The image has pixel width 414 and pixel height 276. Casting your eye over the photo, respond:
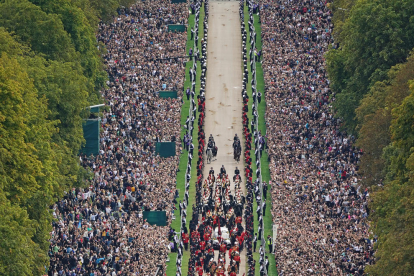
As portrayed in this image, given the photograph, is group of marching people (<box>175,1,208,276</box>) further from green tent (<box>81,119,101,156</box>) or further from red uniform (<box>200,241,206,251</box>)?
green tent (<box>81,119,101,156</box>)

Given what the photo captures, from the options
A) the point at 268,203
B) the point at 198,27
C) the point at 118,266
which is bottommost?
the point at 118,266

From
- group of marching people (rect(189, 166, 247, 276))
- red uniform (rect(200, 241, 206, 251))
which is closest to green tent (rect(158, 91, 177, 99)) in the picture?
group of marching people (rect(189, 166, 247, 276))

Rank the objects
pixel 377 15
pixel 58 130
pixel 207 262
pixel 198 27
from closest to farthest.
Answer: pixel 207 262 → pixel 58 130 → pixel 377 15 → pixel 198 27

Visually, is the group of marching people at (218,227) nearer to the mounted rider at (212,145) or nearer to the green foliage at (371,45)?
the mounted rider at (212,145)

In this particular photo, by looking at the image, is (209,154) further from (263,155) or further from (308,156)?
(308,156)

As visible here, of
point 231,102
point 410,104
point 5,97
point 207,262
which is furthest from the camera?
point 231,102

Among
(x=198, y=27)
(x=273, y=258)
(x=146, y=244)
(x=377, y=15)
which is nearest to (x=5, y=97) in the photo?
(x=146, y=244)

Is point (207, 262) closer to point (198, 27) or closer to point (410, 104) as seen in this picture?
point (410, 104)
